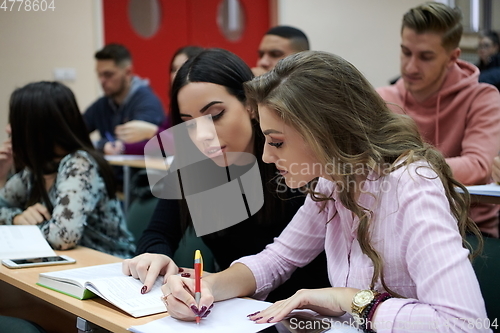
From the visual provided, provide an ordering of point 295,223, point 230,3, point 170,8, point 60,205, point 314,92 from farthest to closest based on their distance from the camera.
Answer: point 230,3 → point 170,8 → point 60,205 → point 295,223 → point 314,92

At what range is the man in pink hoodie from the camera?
85.0 inches

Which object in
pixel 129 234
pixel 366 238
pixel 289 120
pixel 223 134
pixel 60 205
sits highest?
pixel 289 120

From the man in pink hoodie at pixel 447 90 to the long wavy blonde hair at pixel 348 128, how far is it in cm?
104

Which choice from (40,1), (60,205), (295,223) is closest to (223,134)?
(295,223)

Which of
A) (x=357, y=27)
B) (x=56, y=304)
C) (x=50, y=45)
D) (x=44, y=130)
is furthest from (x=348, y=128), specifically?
(x=357, y=27)

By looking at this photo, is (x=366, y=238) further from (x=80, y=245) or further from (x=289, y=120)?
(x=80, y=245)

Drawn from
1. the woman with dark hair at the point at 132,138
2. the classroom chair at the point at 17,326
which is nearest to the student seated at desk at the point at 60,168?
the classroom chair at the point at 17,326

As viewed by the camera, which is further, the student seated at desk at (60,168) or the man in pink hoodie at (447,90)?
the man in pink hoodie at (447,90)

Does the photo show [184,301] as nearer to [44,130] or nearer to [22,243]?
[22,243]

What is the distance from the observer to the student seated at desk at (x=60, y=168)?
192 cm


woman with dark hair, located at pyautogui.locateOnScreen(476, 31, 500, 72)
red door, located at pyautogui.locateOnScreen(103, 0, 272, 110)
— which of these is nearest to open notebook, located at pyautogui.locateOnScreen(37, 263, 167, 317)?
red door, located at pyautogui.locateOnScreen(103, 0, 272, 110)

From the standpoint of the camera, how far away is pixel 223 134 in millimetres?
1537

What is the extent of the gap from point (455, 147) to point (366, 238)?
1.31m

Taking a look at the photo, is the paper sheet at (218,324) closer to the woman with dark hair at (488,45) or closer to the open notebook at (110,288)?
the open notebook at (110,288)
